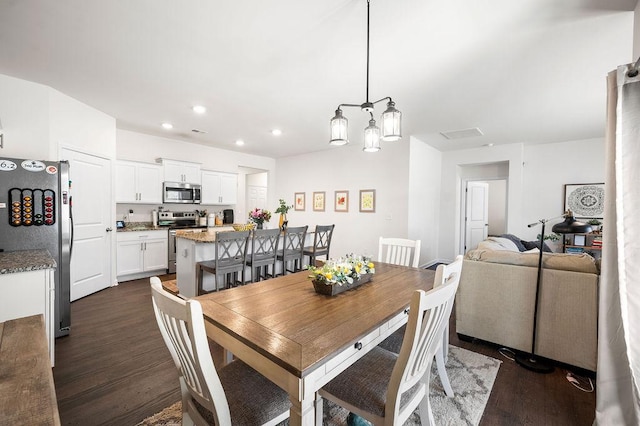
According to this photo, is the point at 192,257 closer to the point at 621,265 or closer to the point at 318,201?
the point at 318,201

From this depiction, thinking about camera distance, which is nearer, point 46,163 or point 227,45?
point 227,45

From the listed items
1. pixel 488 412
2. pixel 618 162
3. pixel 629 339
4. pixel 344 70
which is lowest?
pixel 488 412

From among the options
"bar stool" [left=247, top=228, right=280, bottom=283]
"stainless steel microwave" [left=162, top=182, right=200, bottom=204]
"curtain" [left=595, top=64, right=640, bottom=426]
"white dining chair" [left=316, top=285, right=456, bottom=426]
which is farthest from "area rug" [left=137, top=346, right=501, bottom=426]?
"stainless steel microwave" [left=162, top=182, right=200, bottom=204]

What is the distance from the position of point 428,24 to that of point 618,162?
4.66 ft

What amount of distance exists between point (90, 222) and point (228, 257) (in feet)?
6.95

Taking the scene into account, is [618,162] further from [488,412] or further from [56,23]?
[56,23]

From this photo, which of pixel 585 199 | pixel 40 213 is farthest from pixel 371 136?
pixel 585 199

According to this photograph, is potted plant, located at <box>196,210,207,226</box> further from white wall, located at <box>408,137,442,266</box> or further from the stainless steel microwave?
white wall, located at <box>408,137,442,266</box>

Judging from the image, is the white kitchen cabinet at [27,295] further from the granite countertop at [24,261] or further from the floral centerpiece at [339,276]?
the floral centerpiece at [339,276]

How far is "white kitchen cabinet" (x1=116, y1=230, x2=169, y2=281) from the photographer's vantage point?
4.44m

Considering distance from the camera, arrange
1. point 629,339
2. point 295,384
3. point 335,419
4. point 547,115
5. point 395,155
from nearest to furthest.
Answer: point 295,384
point 629,339
point 335,419
point 547,115
point 395,155

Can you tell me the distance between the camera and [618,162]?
58.6 inches

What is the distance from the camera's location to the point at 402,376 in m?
1.13

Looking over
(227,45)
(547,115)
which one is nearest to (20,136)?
(227,45)
